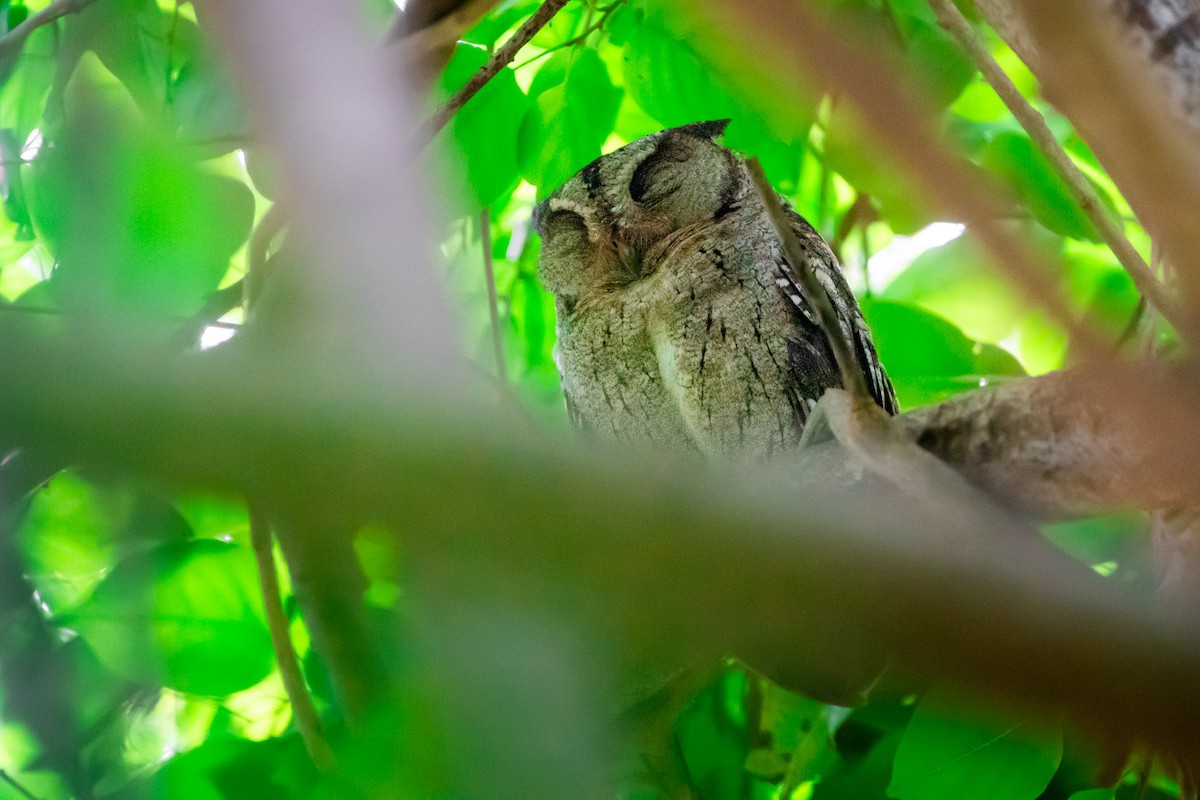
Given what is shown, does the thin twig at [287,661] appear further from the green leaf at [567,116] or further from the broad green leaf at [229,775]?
the green leaf at [567,116]

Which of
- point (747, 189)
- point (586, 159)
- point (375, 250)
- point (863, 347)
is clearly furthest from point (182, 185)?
point (747, 189)

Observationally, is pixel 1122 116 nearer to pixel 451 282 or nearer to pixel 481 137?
pixel 451 282

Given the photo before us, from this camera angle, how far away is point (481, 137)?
1561 mm

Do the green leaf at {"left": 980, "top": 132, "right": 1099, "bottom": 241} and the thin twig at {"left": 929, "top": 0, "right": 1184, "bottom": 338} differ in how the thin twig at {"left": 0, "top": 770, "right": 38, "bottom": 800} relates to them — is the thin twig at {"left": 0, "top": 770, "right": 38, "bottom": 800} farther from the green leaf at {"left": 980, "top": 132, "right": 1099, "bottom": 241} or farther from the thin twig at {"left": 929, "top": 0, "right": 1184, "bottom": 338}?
the green leaf at {"left": 980, "top": 132, "right": 1099, "bottom": 241}

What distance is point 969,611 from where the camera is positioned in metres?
0.45

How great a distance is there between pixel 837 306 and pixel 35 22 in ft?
4.26

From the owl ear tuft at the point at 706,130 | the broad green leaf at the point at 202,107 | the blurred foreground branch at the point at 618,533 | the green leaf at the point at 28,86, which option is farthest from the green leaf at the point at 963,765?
the green leaf at the point at 28,86

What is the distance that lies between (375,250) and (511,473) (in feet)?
0.51

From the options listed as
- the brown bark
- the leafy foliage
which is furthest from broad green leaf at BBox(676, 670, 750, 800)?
the brown bark

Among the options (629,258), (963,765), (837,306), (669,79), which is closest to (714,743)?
(963,765)

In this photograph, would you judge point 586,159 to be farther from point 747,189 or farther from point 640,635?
point 640,635

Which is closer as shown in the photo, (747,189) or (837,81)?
(837,81)

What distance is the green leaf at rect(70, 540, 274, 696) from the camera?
3.87 ft

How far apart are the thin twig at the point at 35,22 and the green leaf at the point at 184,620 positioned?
719mm
